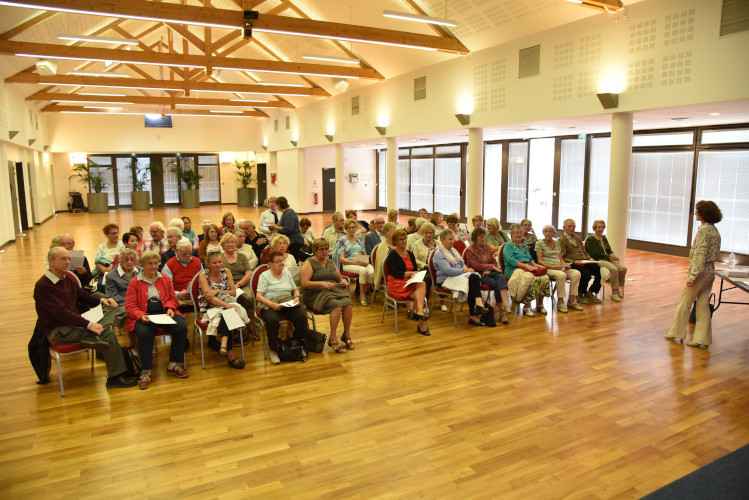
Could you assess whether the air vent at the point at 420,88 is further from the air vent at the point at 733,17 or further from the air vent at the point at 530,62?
the air vent at the point at 733,17

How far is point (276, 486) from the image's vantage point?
323 centimetres

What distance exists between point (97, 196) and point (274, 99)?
398 inches

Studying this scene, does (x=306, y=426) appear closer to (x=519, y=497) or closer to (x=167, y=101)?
(x=519, y=497)

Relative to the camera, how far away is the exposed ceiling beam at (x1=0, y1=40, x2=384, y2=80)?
11.0 meters

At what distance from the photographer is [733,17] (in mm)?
6727

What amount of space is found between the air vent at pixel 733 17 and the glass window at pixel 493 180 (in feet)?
32.6

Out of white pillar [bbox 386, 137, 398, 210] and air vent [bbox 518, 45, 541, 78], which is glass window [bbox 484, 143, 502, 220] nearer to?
white pillar [bbox 386, 137, 398, 210]

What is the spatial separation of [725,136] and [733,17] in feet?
15.2

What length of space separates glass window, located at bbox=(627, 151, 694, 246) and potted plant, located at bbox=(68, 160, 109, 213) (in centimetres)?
2309

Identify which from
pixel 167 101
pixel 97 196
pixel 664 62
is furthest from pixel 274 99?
pixel 664 62

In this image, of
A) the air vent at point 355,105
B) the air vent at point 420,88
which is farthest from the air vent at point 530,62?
the air vent at point 355,105

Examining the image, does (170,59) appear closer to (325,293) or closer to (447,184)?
(325,293)

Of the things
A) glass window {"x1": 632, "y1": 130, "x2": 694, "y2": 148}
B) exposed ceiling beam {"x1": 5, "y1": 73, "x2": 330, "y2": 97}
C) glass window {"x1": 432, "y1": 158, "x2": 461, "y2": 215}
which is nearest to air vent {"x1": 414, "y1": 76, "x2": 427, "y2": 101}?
exposed ceiling beam {"x1": 5, "y1": 73, "x2": 330, "y2": 97}

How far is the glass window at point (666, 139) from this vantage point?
11.3 metres
